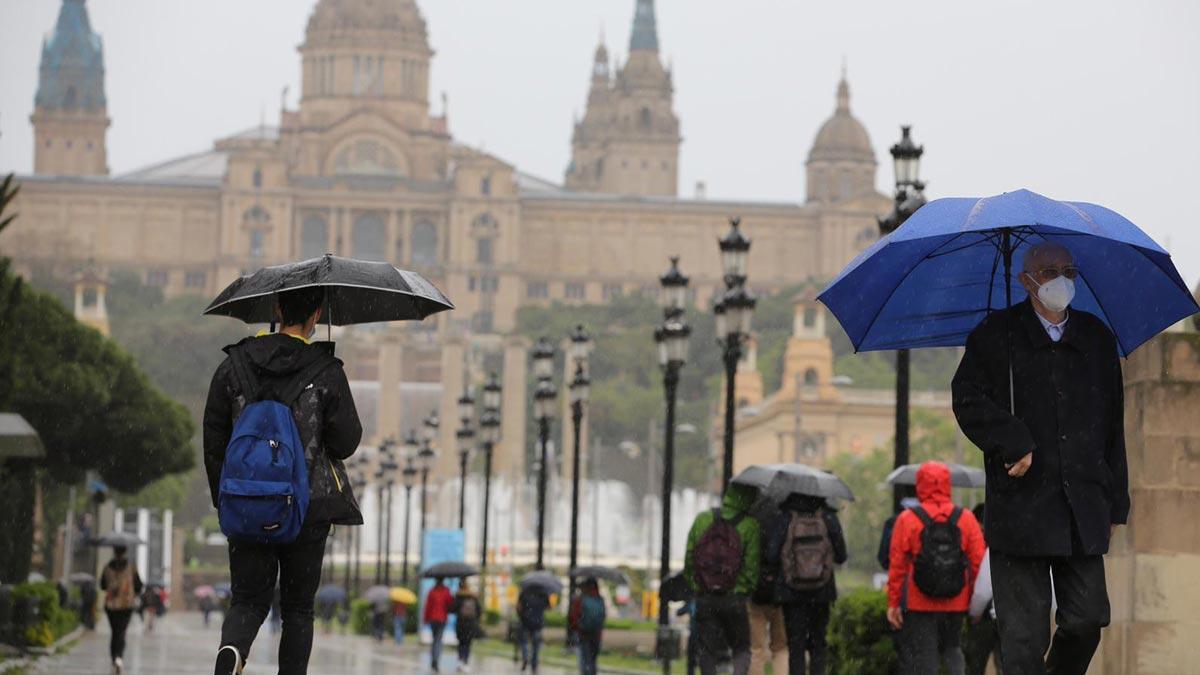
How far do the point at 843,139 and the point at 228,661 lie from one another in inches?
5717

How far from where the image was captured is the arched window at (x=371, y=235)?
145 metres

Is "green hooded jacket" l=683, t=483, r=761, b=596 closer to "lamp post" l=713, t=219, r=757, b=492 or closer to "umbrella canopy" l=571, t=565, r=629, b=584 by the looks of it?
"lamp post" l=713, t=219, r=757, b=492

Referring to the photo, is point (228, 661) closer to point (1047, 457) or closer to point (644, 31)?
point (1047, 457)

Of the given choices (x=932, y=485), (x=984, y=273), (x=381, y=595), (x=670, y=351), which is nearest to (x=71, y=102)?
(x=381, y=595)

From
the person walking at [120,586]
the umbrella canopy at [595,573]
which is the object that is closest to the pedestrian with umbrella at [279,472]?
the person walking at [120,586]

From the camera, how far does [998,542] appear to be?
7.20 m

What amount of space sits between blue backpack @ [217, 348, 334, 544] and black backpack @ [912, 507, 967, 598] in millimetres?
3296

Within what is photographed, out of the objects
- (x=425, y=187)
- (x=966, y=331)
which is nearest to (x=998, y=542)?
(x=966, y=331)

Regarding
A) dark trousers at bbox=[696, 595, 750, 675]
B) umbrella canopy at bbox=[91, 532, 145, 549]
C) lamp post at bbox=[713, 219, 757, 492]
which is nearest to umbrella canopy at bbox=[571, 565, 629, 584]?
lamp post at bbox=[713, 219, 757, 492]

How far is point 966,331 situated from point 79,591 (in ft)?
101

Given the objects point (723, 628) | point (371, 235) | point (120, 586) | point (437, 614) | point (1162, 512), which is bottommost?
point (437, 614)

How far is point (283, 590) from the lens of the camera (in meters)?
7.76

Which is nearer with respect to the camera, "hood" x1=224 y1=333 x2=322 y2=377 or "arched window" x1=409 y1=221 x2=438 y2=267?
"hood" x1=224 y1=333 x2=322 y2=377

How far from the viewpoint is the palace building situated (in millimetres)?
144375
